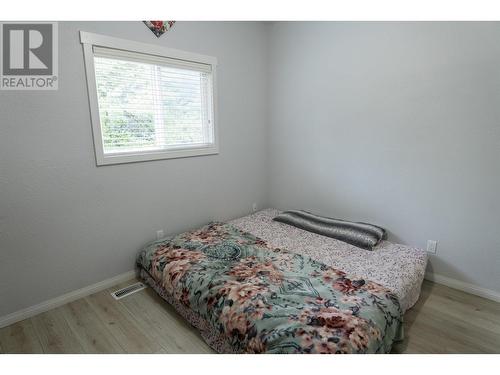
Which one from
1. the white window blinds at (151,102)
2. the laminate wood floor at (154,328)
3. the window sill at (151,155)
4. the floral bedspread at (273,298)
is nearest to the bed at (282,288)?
the floral bedspread at (273,298)

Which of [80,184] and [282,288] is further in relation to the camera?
[80,184]

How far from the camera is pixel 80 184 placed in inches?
83.1

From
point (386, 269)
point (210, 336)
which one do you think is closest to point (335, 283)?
point (386, 269)

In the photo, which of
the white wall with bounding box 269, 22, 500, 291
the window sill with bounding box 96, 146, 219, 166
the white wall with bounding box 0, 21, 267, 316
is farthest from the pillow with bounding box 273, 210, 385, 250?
the window sill with bounding box 96, 146, 219, 166

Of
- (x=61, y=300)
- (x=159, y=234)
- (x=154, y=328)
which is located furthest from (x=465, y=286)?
(x=61, y=300)

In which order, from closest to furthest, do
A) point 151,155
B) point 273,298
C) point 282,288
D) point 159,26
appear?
point 273,298, point 282,288, point 159,26, point 151,155

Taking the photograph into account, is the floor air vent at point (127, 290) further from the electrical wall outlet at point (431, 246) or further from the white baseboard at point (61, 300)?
the electrical wall outlet at point (431, 246)

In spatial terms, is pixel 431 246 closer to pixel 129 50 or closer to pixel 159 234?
pixel 159 234

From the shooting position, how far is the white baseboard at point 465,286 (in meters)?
2.12

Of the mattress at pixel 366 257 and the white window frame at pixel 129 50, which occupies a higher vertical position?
the white window frame at pixel 129 50

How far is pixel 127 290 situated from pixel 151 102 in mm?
1637

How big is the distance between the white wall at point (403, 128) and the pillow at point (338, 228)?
0.18 metres

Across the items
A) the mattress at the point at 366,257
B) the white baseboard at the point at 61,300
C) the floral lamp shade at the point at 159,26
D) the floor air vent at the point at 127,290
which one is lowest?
the floor air vent at the point at 127,290

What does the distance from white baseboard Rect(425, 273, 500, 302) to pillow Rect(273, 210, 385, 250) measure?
52cm
